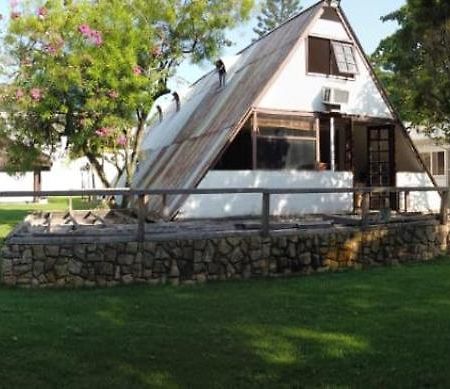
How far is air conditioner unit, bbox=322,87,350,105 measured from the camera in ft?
50.1

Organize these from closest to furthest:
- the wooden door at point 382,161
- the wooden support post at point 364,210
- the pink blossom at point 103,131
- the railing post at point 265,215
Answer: the railing post at point 265,215
the wooden support post at point 364,210
the wooden door at point 382,161
the pink blossom at point 103,131

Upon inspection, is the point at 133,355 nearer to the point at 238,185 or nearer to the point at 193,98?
the point at 238,185

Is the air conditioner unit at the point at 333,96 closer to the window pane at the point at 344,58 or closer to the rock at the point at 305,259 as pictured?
the window pane at the point at 344,58

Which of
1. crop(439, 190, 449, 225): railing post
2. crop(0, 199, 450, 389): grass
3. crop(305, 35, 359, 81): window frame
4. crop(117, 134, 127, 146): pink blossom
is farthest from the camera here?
crop(117, 134, 127, 146): pink blossom

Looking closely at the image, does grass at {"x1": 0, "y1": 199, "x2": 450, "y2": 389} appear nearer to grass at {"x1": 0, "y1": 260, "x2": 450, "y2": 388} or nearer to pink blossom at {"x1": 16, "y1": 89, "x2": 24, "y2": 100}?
grass at {"x1": 0, "y1": 260, "x2": 450, "y2": 388}

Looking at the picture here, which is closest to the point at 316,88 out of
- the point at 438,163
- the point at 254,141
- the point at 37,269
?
the point at 254,141

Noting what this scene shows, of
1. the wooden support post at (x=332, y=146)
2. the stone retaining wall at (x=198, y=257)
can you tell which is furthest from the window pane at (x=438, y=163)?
the stone retaining wall at (x=198, y=257)

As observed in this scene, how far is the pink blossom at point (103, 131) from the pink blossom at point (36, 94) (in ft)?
5.88

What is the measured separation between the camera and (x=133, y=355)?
5195 millimetres

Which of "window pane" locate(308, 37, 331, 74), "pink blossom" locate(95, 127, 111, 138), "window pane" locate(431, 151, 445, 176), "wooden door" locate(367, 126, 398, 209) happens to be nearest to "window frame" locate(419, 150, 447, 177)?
"window pane" locate(431, 151, 445, 176)

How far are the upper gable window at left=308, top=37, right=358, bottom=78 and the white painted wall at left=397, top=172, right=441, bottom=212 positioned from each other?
3271mm

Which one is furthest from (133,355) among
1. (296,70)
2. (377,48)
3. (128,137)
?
(377,48)

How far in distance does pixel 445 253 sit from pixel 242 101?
583 cm

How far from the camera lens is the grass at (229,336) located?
4.66 meters
